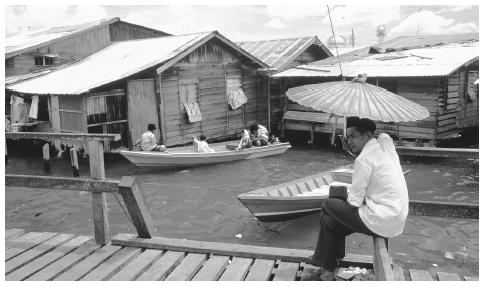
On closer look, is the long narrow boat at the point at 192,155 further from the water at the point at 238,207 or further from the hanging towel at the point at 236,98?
the hanging towel at the point at 236,98

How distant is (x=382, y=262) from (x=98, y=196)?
3041 mm

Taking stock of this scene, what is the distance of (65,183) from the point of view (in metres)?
4.74

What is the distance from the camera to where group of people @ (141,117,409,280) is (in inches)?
139

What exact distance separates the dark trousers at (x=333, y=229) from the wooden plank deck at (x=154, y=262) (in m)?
0.31

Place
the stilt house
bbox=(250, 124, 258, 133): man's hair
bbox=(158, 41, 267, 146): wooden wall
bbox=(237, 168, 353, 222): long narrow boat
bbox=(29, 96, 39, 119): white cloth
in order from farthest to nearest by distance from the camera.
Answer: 1. bbox=(29, 96, 39, 119): white cloth
2. bbox=(158, 41, 267, 146): wooden wall
3. bbox=(250, 124, 258, 133): man's hair
4. the stilt house
5. bbox=(237, 168, 353, 222): long narrow boat

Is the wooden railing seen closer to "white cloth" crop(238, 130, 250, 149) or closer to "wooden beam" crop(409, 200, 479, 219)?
"wooden beam" crop(409, 200, 479, 219)

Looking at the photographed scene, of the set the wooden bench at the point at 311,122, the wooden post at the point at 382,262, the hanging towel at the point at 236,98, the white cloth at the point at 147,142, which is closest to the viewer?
the wooden post at the point at 382,262

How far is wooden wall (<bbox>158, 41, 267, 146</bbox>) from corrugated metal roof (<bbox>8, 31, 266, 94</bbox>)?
63 cm

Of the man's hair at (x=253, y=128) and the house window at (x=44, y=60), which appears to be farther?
the house window at (x=44, y=60)

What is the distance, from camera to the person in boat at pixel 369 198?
3524mm

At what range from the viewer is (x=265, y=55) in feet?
67.3

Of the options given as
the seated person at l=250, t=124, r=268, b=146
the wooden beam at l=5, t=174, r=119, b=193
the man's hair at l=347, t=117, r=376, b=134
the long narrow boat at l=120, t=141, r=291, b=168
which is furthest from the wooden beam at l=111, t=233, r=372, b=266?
the seated person at l=250, t=124, r=268, b=146

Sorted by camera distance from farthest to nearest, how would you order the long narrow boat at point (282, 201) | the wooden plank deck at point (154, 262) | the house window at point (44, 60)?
the house window at point (44, 60) < the long narrow boat at point (282, 201) < the wooden plank deck at point (154, 262)

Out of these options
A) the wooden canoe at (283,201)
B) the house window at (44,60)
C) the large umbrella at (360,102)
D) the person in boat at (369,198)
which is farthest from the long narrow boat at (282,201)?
the house window at (44,60)
